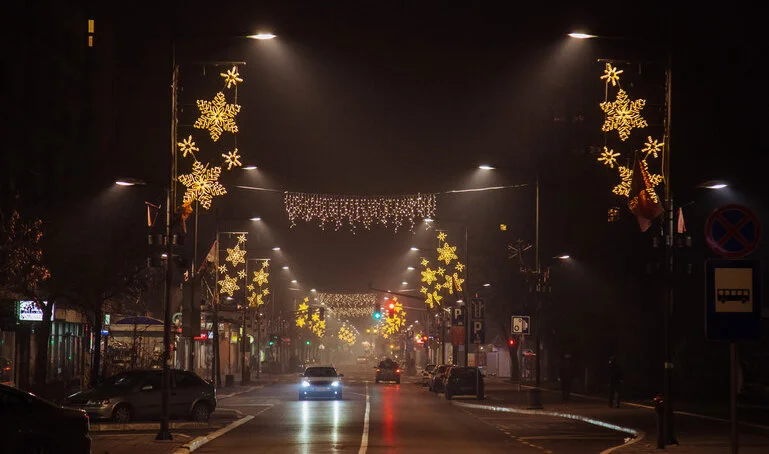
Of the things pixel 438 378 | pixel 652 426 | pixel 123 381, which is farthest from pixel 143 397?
pixel 438 378

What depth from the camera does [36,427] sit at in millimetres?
18766

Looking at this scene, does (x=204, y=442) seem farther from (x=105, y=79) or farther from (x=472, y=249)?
(x=472, y=249)

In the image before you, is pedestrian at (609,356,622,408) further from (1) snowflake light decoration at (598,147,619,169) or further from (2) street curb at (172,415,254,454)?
Result: (1) snowflake light decoration at (598,147,619,169)

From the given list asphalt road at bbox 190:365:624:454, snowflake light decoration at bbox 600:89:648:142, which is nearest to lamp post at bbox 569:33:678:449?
snowflake light decoration at bbox 600:89:648:142

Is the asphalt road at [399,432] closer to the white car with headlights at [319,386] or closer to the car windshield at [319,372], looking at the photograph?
the white car with headlights at [319,386]

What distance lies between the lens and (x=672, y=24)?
24.7 meters

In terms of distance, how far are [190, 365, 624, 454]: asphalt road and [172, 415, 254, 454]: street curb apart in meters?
0.24

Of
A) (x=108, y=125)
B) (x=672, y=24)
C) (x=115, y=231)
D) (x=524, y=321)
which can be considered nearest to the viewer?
(x=672, y=24)

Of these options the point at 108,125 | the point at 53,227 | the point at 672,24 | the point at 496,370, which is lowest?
the point at 496,370

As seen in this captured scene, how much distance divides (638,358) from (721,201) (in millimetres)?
8268

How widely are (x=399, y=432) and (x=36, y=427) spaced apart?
13789mm

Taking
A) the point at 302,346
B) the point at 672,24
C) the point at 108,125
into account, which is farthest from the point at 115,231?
the point at 302,346

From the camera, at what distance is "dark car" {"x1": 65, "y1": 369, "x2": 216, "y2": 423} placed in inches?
1313

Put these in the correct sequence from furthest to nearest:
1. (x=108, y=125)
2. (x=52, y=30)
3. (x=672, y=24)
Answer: (x=108, y=125), (x=52, y=30), (x=672, y=24)
